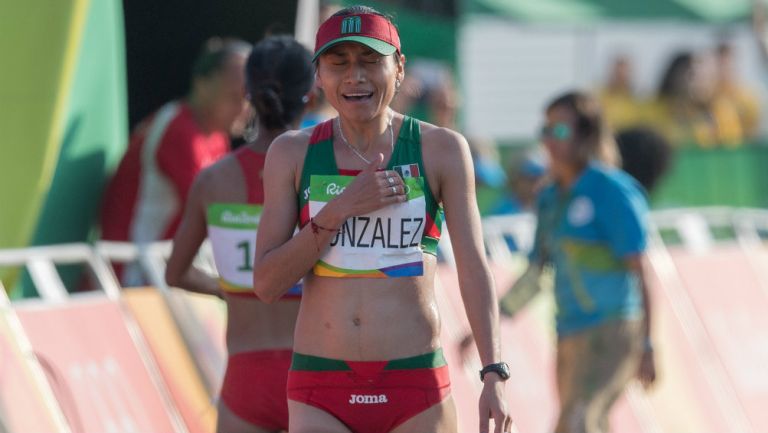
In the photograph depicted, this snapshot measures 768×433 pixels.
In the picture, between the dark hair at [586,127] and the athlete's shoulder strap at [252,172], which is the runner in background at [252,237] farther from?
the dark hair at [586,127]

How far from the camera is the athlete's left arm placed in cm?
492

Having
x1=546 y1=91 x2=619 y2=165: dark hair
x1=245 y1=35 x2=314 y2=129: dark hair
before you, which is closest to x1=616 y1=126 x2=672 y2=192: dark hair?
x1=546 y1=91 x2=619 y2=165: dark hair

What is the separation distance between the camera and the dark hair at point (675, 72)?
16.7 m

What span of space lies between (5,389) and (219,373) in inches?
68.1

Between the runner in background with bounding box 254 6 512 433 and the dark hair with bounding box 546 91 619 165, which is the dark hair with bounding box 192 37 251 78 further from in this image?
the runner in background with bounding box 254 6 512 433

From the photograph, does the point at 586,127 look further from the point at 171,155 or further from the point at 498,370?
the point at 498,370

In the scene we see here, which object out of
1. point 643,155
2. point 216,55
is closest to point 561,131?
point 216,55

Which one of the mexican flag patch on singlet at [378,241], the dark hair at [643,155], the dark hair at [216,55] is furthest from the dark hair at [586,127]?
the dark hair at [643,155]

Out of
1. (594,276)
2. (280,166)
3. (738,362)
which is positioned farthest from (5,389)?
(738,362)

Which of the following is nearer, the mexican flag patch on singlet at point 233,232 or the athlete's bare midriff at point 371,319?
the athlete's bare midriff at point 371,319

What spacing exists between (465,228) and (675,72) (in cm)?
1220

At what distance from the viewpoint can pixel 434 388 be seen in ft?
16.2

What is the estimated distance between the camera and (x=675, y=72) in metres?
16.8

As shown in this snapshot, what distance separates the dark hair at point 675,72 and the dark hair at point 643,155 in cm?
326
